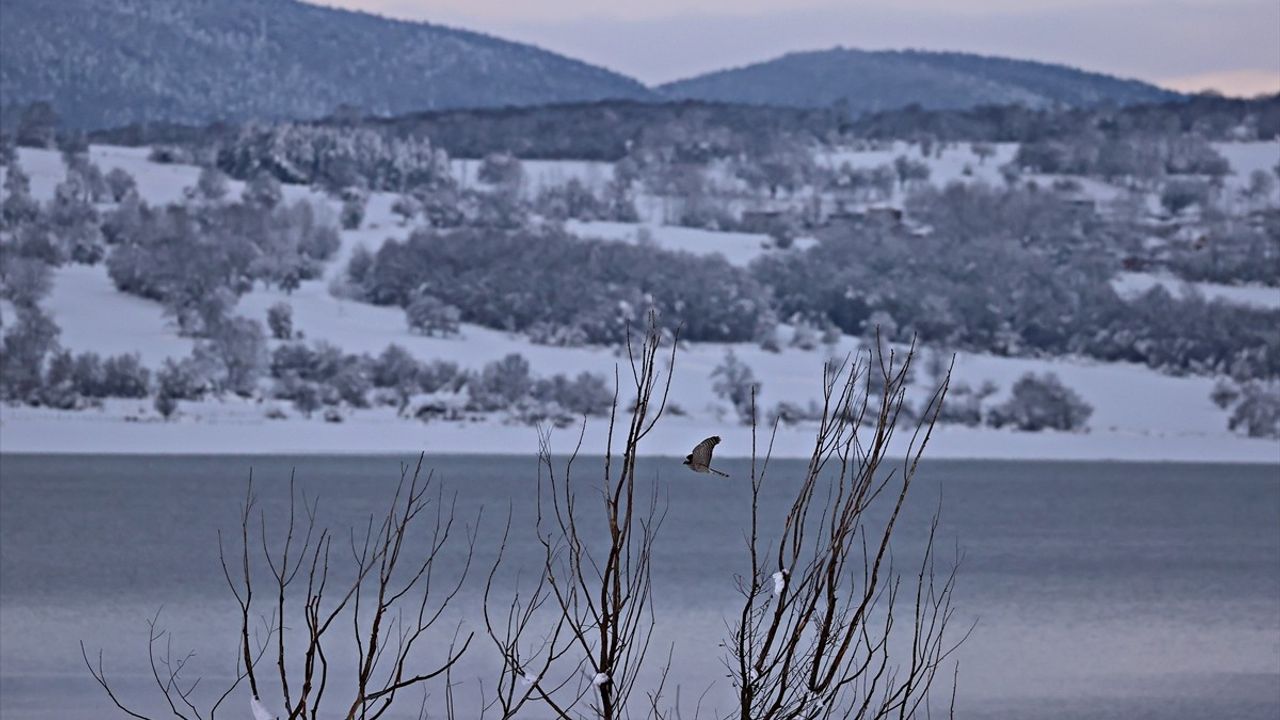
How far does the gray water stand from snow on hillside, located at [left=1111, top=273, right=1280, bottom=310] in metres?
17.3

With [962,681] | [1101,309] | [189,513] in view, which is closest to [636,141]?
[1101,309]

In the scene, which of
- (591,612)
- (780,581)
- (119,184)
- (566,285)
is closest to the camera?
(780,581)

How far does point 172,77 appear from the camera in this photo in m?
91.2

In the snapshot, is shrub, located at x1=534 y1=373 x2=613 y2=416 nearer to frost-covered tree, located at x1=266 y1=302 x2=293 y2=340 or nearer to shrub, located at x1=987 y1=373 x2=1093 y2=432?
frost-covered tree, located at x1=266 y1=302 x2=293 y2=340

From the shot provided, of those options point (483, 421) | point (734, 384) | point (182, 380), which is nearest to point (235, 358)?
point (182, 380)

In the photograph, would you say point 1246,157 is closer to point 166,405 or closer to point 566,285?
point 566,285

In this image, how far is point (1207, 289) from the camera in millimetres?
58719

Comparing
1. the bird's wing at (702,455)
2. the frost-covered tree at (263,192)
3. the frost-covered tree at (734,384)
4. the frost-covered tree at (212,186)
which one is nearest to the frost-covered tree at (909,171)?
the frost-covered tree at (263,192)

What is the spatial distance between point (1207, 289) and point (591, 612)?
172 ft

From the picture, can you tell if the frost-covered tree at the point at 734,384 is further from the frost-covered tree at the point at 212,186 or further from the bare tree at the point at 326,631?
the frost-covered tree at the point at 212,186

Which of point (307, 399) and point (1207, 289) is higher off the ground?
point (1207, 289)

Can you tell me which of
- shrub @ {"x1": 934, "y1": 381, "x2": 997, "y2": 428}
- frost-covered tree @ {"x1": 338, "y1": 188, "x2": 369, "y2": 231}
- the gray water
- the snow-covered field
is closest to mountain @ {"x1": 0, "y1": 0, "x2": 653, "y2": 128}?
frost-covered tree @ {"x1": 338, "y1": 188, "x2": 369, "y2": 231}

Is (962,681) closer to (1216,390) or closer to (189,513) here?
(189,513)

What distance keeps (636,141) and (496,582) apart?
62.9 metres
